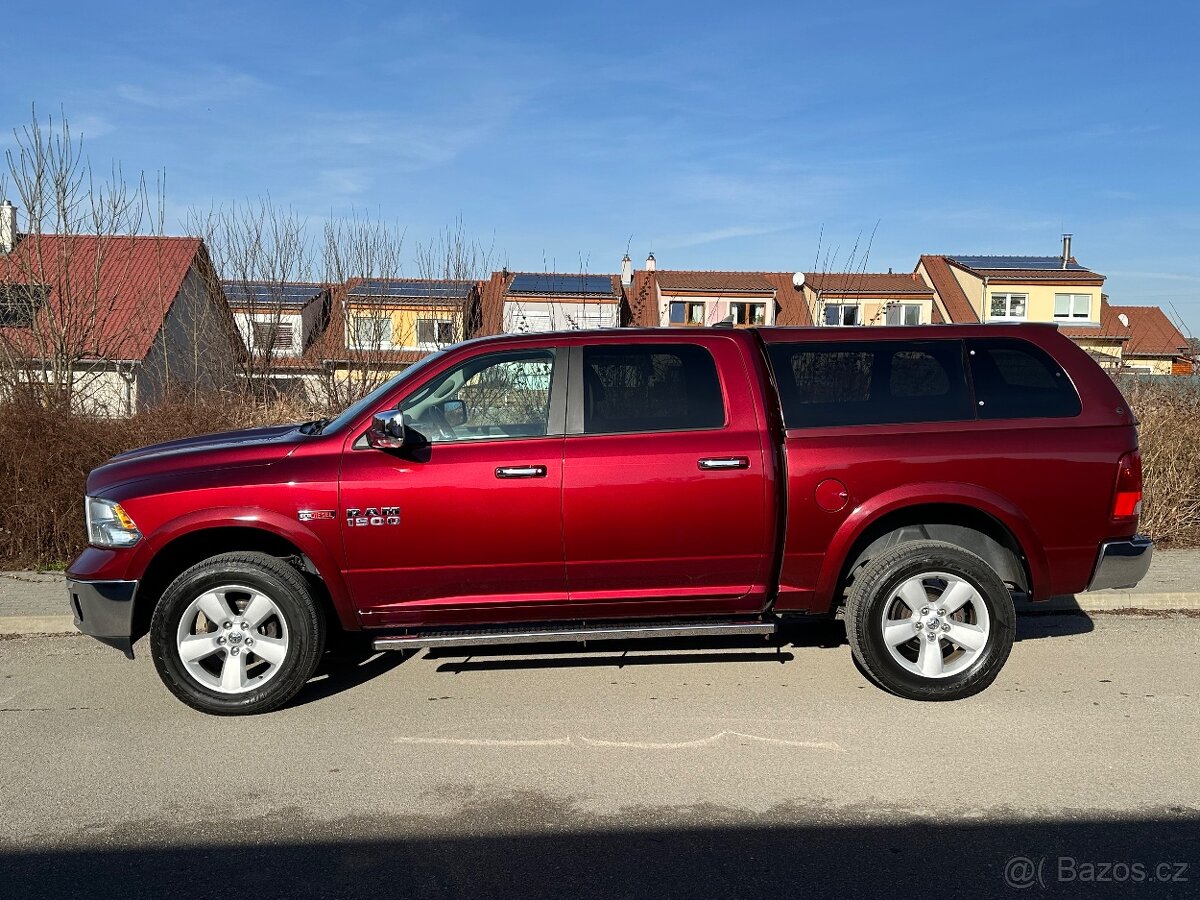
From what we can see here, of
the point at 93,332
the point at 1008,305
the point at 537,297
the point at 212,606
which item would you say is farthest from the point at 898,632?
the point at 1008,305

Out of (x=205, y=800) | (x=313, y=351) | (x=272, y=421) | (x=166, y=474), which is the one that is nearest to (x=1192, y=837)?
(x=205, y=800)

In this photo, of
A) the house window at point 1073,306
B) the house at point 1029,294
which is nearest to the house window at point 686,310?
the house at point 1029,294

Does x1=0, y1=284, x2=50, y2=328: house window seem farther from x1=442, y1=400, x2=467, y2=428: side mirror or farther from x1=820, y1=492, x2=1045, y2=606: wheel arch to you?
x1=820, y1=492, x2=1045, y2=606: wheel arch

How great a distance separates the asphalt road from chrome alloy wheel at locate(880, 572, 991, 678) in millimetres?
235

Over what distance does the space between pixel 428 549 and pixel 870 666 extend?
2.38 m

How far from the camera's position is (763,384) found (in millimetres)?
5191

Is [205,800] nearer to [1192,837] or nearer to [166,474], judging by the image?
[166,474]

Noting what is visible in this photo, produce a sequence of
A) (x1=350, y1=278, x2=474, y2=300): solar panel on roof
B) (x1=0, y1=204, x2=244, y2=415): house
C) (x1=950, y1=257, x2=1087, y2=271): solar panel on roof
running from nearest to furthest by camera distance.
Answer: (x1=0, y1=204, x2=244, y2=415): house → (x1=350, y1=278, x2=474, y2=300): solar panel on roof → (x1=950, y1=257, x2=1087, y2=271): solar panel on roof

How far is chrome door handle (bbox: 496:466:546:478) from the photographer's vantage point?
489 cm

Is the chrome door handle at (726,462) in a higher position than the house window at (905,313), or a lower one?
lower

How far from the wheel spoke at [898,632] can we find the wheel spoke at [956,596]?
0.20 meters

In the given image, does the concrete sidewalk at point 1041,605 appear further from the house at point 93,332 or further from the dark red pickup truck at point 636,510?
the house at point 93,332

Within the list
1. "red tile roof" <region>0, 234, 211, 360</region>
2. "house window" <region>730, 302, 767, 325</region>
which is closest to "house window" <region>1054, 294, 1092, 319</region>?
"house window" <region>730, 302, 767, 325</region>

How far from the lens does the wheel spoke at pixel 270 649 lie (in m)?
4.92
